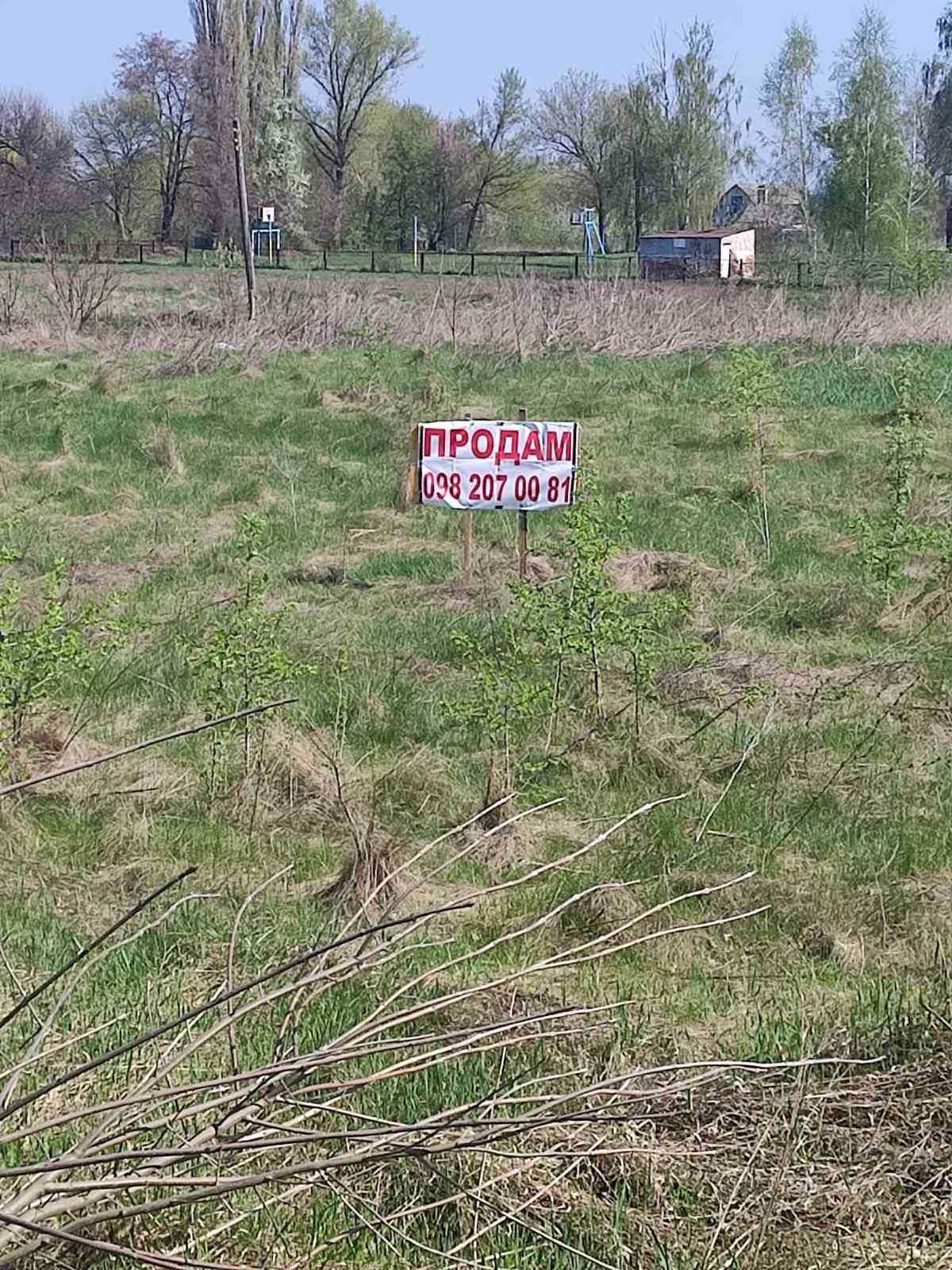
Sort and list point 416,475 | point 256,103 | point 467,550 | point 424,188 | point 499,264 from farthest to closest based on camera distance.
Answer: point 424,188
point 256,103
point 499,264
point 467,550
point 416,475

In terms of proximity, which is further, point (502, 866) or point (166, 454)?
point (166, 454)

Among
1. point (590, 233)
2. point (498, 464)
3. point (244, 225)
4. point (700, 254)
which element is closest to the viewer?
point (498, 464)

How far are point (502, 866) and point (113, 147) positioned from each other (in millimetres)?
70189

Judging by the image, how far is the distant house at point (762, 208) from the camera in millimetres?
62188

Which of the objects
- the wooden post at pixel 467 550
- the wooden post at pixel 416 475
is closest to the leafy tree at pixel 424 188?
the wooden post at pixel 467 550

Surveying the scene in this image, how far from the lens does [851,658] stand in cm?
775

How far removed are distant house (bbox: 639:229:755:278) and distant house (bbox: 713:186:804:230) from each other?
557 centimetres

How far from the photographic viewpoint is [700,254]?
166 ft

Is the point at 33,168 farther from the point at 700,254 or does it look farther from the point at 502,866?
the point at 502,866

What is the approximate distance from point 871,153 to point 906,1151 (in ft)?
173

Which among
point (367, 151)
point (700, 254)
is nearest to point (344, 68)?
point (367, 151)

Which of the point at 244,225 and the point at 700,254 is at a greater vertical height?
the point at 700,254

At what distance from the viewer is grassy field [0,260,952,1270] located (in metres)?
2.82

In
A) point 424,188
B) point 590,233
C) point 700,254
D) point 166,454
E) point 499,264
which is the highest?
point 424,188
